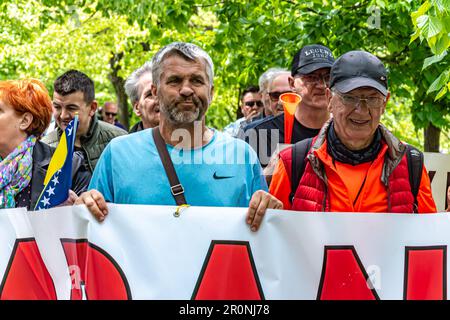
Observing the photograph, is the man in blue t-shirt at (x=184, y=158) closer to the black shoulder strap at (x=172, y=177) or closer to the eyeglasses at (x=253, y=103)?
the black shoulder strap at (x=172, y=177)

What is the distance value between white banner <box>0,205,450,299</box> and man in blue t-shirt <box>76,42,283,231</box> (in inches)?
3.9

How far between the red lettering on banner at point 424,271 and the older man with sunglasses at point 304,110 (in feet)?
4.92

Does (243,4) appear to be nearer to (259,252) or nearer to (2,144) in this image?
(2,144)

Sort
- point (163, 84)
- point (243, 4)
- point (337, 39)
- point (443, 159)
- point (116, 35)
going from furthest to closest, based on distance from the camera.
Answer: point (116, 35) < point (243, 4) < point (337, 39) < point (443, 159) < point (163, 84)

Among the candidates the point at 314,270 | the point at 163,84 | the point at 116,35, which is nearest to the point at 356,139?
the point at 314,270

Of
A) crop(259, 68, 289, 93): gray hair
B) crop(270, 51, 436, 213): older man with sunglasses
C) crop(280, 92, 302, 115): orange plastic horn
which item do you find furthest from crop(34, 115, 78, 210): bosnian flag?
crop(259, 68, 289, 93): gray hair

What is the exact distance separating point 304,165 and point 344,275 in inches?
20.8

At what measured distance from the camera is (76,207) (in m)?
3.81

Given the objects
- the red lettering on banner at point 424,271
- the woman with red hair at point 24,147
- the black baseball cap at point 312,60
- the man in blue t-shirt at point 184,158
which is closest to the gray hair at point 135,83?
the black baseball cap at point 312,60

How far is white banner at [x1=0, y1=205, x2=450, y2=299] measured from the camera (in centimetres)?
385

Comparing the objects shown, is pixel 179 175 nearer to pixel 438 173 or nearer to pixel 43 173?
pixel 43 173

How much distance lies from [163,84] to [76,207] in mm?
731

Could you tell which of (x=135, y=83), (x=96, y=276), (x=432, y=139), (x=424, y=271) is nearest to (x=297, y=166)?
(x=424, y=271)

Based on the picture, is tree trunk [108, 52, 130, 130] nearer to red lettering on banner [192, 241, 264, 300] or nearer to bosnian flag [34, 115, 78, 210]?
bosnian flag [34, 115, 78, 210]
